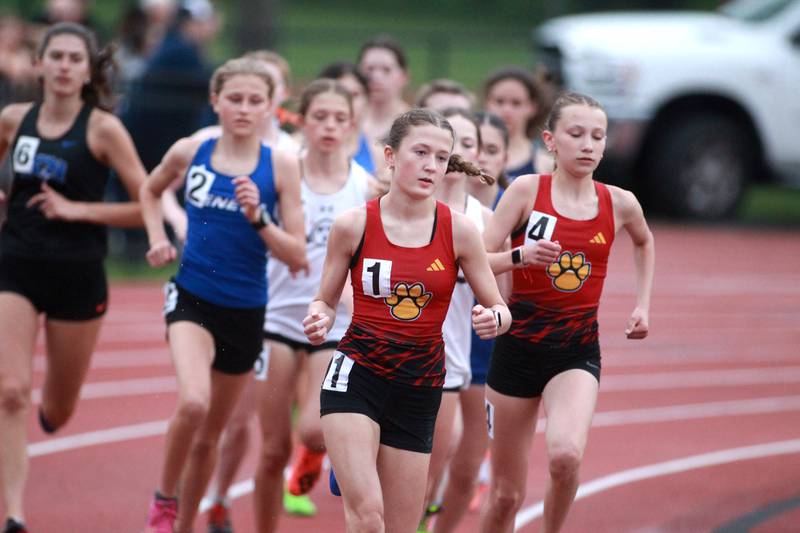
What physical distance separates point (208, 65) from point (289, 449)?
10928 millimetres

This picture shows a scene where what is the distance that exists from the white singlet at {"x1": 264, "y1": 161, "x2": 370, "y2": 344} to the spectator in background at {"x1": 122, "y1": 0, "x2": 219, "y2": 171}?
345 inches

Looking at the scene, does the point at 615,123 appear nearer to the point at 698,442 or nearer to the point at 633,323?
the point at 698,442

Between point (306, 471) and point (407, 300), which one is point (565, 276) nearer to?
point (407, 300)

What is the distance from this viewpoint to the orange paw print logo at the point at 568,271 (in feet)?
20.1

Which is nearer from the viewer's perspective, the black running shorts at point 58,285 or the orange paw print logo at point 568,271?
the orange paw print logo at point 568,271

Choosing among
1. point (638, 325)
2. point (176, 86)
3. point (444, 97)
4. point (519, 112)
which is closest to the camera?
point (638, 325)

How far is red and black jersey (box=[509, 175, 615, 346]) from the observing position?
614 cm

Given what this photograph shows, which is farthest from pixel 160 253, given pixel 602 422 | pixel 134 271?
pixel 134 271

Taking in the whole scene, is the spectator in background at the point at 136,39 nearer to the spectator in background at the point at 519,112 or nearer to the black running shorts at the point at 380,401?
the spectator in background at the point at 519,112

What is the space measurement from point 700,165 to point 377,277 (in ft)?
45.0

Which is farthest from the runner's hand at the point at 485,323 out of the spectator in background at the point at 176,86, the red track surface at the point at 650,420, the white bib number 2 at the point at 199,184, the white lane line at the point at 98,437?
the spectator in background at the point at 176,86

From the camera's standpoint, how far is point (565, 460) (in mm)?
5805

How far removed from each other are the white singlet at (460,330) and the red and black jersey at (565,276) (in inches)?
19.0

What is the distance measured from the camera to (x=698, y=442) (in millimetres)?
9750
